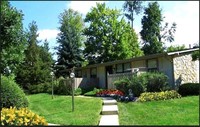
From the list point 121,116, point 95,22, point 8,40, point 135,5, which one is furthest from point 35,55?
point 121,116

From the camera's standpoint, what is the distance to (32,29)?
48844mm

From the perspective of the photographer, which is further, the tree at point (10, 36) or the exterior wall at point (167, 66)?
the exterior wall at point (167, 66)

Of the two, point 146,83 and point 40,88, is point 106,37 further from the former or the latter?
point 146,83

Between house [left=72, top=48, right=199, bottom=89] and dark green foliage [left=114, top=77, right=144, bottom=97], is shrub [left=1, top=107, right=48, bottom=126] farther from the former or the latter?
house [left=72, top=48, right=199, bottom=89]

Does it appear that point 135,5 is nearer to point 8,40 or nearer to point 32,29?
point 32,29

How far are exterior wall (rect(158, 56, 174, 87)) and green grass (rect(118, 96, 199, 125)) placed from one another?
4861 mm

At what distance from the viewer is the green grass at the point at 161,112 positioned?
457 inches

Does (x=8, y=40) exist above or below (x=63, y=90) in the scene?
above

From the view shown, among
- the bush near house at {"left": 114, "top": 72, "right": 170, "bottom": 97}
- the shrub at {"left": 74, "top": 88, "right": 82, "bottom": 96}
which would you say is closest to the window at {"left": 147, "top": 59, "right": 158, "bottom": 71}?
the bush near house at {"left": 114, "top": 72, "right": 170, "bottom": 97}

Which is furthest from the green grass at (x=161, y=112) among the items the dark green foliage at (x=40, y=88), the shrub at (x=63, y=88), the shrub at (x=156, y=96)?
the dark green foliage at (x=40, y=88)

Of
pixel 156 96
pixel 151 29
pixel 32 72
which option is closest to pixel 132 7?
pixel 151 29

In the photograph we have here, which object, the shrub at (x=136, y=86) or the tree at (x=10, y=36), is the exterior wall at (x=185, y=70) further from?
the tree at (x=10, y=36)

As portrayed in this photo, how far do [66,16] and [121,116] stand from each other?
43.1m

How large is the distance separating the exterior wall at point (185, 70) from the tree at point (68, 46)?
83.3 feet
